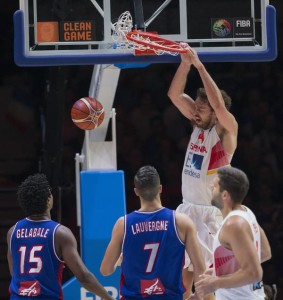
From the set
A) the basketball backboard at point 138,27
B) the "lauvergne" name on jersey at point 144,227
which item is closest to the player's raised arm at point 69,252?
the "lauvergne" name on jersey at point 144,227

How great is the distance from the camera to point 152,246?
6.48m

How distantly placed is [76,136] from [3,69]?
122 cm

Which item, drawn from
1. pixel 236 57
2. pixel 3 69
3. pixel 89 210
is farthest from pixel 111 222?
pixel 3 69

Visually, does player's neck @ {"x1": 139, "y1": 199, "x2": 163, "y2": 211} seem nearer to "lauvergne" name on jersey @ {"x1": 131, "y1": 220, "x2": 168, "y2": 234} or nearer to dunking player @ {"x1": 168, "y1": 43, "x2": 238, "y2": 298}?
"lauvergne" name on jersey @ {"x1": 131, "y1": 220, "x2": 168, "y2": 234}

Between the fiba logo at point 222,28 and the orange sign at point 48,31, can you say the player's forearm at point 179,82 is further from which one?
the orange sign at point 48,31

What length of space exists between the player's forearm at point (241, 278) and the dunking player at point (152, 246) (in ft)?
2.21

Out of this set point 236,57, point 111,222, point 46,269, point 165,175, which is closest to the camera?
point 46,269

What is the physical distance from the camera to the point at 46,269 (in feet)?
21.0

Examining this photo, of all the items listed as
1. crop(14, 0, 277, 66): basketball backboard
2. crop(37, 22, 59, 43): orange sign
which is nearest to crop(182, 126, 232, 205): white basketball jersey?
crop(14, 0, 277, 66): basketball backboard

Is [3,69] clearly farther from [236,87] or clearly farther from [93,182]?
[93,182]

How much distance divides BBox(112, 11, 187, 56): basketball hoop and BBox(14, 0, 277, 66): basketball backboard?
4 centimetres

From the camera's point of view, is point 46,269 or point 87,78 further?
point 87,78

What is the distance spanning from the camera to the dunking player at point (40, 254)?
20.9 feet

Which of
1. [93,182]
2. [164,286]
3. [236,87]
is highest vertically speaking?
[236,87]
